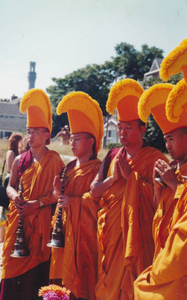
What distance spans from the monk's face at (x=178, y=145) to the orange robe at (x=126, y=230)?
1.28ft

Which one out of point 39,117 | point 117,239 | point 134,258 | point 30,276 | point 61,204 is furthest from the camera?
point 39,117

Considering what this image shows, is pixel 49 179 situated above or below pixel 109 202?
above

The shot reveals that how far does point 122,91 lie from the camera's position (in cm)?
395

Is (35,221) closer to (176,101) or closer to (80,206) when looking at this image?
(80,206)

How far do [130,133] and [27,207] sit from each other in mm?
1671

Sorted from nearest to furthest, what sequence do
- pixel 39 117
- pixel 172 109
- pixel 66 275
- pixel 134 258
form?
pixel 172 109
pixel 134 258
pixel 66 275
pixel 39 117

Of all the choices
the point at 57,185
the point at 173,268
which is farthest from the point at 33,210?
the point at 173,268

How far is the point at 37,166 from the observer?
4910 mm

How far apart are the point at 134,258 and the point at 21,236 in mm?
1650

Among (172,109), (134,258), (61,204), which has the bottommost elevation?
(134,258)

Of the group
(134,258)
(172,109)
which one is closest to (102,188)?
(134,258)

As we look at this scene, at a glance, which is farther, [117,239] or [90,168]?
[90,168]

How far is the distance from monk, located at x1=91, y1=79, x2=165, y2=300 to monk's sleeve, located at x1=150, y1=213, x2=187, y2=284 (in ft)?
2.62

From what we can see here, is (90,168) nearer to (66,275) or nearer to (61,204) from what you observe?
(61,204)
